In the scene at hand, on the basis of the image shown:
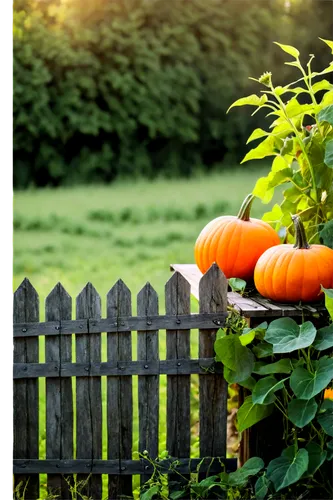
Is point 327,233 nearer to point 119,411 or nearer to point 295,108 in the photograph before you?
point 295,108

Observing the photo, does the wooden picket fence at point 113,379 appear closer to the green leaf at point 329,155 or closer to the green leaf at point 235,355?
the green leaf at point 235,355

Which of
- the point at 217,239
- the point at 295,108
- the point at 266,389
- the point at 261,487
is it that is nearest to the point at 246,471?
the point at 261,487

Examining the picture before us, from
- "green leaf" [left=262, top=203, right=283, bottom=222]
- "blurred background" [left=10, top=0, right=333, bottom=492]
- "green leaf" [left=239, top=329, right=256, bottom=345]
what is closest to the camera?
"green leaf" [left=239, top=329, right=256, bottom=345]

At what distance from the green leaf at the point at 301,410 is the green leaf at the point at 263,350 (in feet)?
0.60

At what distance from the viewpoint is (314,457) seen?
2.38 m

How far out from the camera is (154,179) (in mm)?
11828

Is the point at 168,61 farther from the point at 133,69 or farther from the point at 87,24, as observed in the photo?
the point at 87,24

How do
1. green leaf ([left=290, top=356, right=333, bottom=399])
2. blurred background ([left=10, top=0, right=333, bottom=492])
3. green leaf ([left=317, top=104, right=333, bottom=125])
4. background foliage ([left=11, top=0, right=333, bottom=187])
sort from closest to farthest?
green leaf ([left=290, top=356, right=333, bottom=399])
green leaf ([left=317, top=104, right=333, bottom=125])
blurred background ([left=10, top=0, right=333, bottom=492])
background foliage ([left=11, top=0, right=333, bottom=187])

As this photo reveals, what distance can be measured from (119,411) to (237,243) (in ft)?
2.62

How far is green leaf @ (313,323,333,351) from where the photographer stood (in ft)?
7.59

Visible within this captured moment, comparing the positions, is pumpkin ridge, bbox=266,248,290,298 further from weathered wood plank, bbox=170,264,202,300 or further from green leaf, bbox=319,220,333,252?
weathered wood plank, bbox=170,264,202,300

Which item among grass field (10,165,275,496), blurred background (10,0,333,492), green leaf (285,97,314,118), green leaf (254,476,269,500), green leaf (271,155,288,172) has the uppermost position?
blurred background (10,0,333,492)

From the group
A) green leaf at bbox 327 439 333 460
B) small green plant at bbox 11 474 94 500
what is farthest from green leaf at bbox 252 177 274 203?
small green plant at bbox 11 474 94 500

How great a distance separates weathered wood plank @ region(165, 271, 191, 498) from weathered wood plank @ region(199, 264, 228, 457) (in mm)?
54
